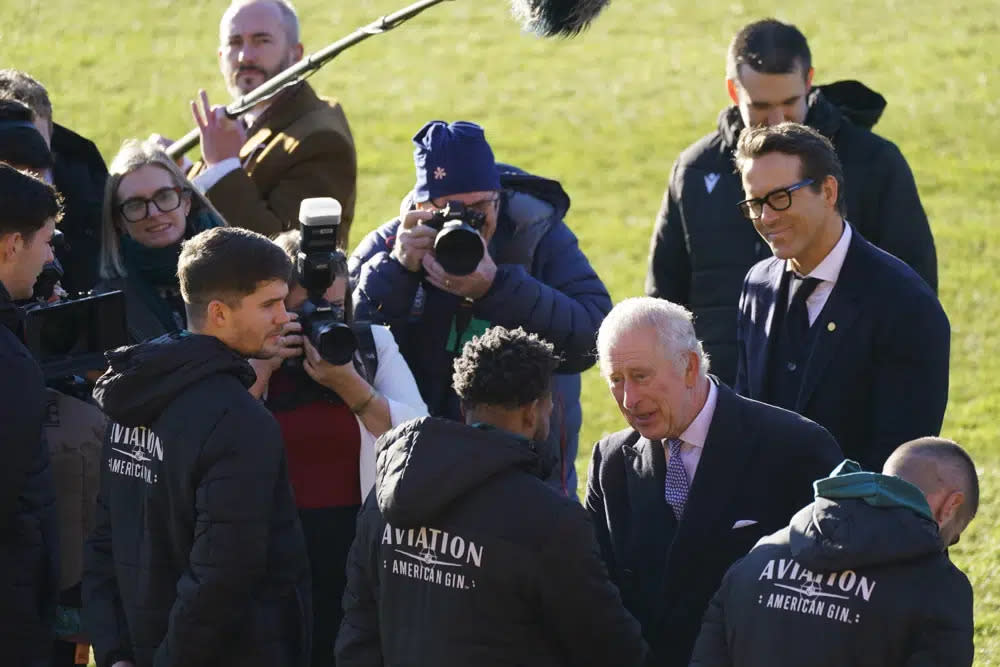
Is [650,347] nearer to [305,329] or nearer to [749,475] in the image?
[749,475]

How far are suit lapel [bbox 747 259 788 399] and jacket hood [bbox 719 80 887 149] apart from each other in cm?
104

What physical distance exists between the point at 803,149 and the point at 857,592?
1657 millimetres

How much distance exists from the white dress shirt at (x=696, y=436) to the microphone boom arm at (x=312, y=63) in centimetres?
143

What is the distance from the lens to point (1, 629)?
173 inches

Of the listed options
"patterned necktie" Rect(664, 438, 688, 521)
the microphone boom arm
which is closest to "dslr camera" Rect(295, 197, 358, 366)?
the microphone boom arm

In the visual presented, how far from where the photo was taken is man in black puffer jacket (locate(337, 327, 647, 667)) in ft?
12.3

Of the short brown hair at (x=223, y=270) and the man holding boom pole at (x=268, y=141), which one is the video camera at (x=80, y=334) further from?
the man holding boom pole at (x=268, y=141)

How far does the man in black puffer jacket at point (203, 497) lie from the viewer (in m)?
4.04

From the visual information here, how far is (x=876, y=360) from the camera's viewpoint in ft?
15.6

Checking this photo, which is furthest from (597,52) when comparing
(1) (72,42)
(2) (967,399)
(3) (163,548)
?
(3) (163,548)

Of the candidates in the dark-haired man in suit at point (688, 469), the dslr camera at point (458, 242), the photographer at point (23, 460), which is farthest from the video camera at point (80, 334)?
the dark-haired man in suit at point (688, 469)

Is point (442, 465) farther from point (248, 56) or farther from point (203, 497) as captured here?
point (248, 56)

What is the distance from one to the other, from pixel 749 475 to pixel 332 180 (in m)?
2.78

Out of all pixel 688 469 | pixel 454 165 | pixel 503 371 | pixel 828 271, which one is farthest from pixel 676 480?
pixel 454 165
